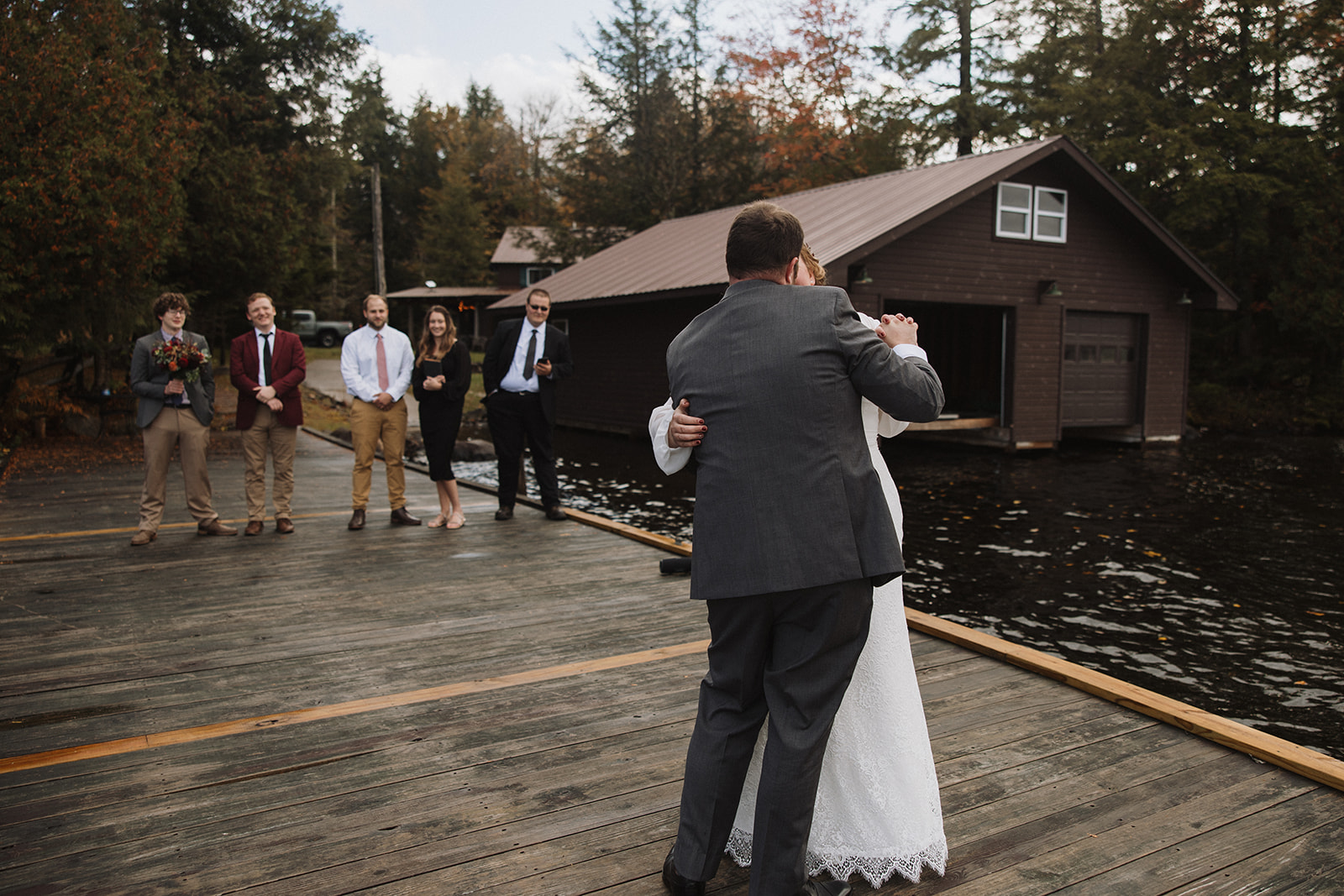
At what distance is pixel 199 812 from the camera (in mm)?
2986

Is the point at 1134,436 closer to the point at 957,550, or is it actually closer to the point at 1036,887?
the point at 957,550

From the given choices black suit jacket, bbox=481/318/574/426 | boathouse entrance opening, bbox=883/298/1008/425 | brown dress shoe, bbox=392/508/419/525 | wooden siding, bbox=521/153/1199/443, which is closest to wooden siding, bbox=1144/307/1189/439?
wooden siding, bbox=521/153/1199/443

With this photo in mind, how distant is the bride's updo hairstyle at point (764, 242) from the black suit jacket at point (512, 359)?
5.38 m

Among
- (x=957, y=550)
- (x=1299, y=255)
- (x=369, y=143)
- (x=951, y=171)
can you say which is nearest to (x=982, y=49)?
(x=1299, y=255)

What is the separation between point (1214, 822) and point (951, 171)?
17.3m

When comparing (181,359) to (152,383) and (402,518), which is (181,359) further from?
(402,518)

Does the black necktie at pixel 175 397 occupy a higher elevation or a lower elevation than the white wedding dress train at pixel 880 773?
higher

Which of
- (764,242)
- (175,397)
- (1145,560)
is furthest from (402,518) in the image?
(1145,560)

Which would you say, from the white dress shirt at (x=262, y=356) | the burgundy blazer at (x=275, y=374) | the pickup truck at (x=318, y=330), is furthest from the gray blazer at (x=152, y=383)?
the pickup truck at (x=318, y=330)

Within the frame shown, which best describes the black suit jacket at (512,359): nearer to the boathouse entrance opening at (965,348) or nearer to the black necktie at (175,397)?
the black necktie at (175,397)

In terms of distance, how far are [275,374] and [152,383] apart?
86cm

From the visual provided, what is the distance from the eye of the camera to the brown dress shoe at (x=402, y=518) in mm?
7965

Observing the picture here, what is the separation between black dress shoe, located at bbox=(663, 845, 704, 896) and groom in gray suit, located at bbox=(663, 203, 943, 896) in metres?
0.03

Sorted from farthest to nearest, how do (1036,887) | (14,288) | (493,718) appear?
(14,288) → (493,718) → (1036,887)
